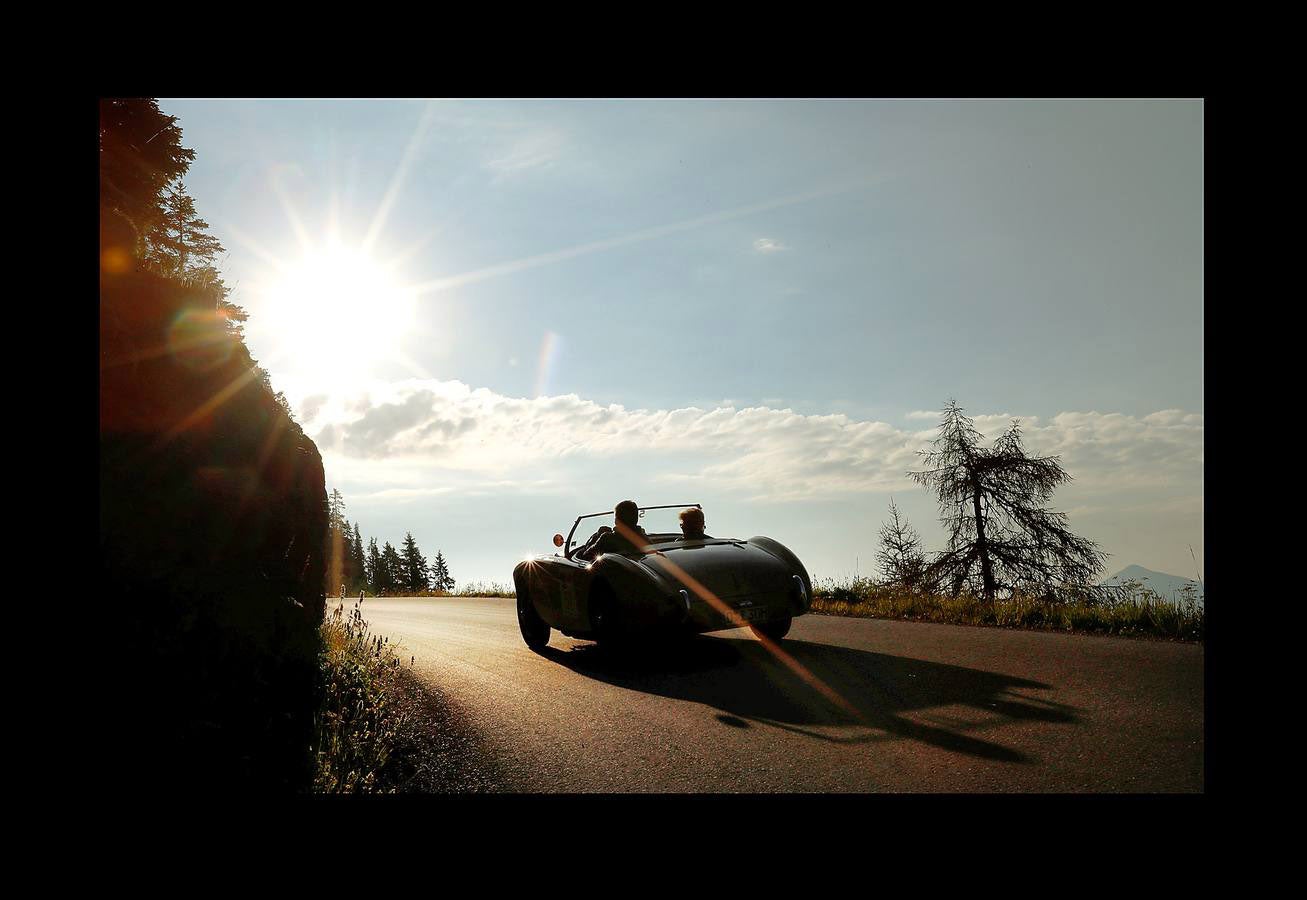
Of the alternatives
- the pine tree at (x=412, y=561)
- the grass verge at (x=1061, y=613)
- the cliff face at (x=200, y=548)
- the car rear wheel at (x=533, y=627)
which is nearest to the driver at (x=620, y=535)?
the car rear wheel at (x=533, y=627)

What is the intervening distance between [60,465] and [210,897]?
1.62 metres

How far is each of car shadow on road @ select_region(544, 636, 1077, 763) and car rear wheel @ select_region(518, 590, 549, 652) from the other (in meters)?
0.88

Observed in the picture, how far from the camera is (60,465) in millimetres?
2646

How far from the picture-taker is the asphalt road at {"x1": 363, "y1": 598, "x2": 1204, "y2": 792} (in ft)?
11.8

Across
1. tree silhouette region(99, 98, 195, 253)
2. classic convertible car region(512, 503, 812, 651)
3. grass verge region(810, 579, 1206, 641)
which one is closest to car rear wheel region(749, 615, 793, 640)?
classic convertible car region(512, 503, 812, 651)

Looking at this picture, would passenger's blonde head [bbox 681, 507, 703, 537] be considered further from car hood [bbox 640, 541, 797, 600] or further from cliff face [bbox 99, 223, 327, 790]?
cliff face [bbox 99, 223, 327, 790]

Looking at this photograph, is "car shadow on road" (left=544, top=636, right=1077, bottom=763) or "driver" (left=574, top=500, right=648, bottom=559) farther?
"driver" (left=574, top=500, right=648, bottom=559)

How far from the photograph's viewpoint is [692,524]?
802 centimetres

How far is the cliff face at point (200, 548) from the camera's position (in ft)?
13.8

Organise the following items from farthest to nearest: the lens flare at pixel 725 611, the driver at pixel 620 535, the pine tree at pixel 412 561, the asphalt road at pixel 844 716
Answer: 1. the pine tree at pixel 412 561
2. the driver at pixel 620 535
3. the lens flare at pixel 725 611
4. the asphalt road at pixel 844 716

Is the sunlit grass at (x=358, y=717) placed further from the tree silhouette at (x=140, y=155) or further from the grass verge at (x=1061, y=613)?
the tree silhouette at (x=140, y=155)

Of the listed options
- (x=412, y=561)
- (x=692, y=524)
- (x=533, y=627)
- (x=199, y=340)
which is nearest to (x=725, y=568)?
(x=692, y=524)

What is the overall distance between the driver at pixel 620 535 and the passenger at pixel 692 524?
0.49 m

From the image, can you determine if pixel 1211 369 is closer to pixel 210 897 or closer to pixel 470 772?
pixel 210 897
